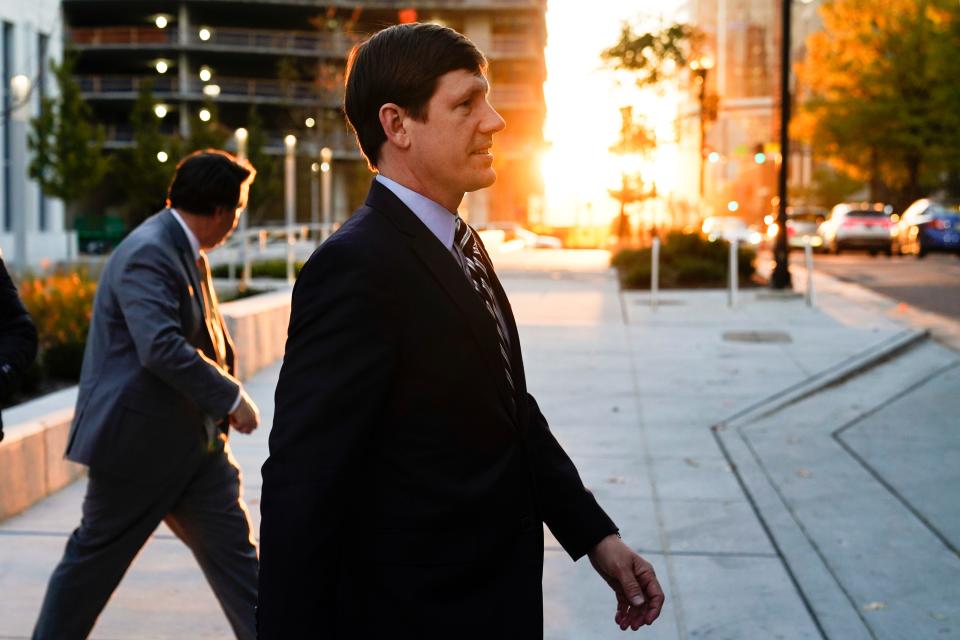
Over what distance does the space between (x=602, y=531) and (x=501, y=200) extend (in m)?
78.8

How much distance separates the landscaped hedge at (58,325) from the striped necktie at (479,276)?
295 inches

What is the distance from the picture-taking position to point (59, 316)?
12219mm

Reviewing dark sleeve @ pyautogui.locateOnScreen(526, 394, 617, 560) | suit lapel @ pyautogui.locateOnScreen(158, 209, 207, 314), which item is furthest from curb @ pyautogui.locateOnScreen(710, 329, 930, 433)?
dark sleeve @ pyautogui.locateOnScreen(526, 394, 617, 560)

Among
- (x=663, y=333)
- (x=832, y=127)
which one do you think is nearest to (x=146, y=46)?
(x=832, y=127)

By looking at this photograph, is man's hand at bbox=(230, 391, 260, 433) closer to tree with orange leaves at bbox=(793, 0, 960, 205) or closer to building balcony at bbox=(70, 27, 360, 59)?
tree with orange leaves at bbox=(793, 0, 960, 205)

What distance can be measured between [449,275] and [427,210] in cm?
16

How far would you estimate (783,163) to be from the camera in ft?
65.7

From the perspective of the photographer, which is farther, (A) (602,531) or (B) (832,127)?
(B) (832,127)

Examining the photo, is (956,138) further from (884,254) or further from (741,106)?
(741,106)

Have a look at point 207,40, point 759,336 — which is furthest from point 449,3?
point 759,336

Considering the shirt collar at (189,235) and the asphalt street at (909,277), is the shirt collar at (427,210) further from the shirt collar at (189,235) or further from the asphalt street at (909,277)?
the asphalt street at (909,277)

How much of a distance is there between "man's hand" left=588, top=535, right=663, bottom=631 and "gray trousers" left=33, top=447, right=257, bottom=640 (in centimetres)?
171

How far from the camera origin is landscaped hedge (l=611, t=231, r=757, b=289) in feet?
71.4

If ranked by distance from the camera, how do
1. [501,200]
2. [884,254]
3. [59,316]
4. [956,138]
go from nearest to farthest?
[59,316] → [884,254] → [956,138] → [501,200]
